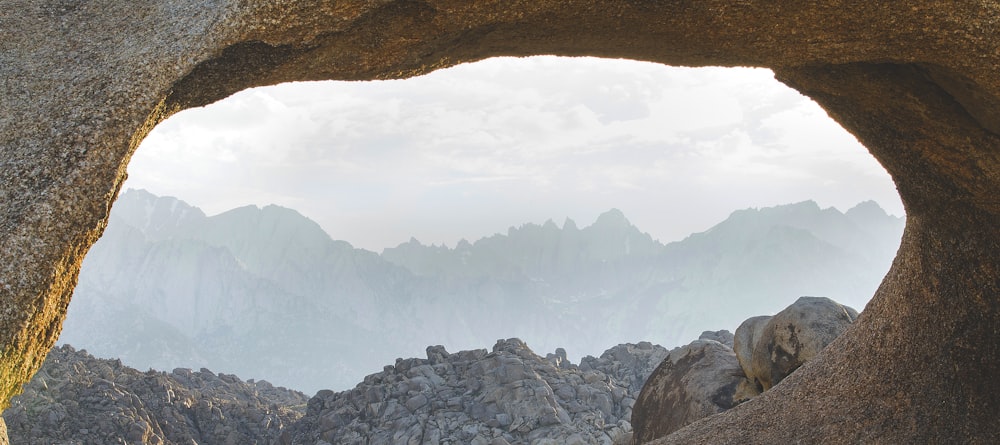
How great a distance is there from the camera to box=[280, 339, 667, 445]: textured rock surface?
42594mm

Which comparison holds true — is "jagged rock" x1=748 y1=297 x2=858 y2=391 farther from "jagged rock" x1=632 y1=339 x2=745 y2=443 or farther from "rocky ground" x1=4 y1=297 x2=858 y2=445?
"rocky ground" x1=4 y1=297 x2=858 y2=445

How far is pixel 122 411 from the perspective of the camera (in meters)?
42.3

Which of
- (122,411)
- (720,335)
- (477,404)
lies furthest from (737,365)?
(122,411)

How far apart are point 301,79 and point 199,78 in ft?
3.21

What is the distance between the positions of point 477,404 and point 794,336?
115 ft

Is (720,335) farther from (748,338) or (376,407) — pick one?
(748,338)

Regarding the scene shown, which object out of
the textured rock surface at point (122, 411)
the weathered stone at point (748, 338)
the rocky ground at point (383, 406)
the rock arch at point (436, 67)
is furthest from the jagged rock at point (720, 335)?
the rock arch at point (436, 67)

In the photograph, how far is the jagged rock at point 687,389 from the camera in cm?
1396

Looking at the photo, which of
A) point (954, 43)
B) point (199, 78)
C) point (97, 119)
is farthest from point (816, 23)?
point (97, 119)

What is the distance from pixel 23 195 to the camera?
5.07 metres

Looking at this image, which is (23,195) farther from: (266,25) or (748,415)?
(748,415)

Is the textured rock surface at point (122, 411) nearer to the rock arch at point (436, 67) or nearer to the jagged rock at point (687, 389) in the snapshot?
the jagged rock at point (687, 389)

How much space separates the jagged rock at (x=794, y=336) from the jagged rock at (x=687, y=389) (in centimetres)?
67

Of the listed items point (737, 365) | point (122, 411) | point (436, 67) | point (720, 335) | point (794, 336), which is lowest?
point (794, 336)
